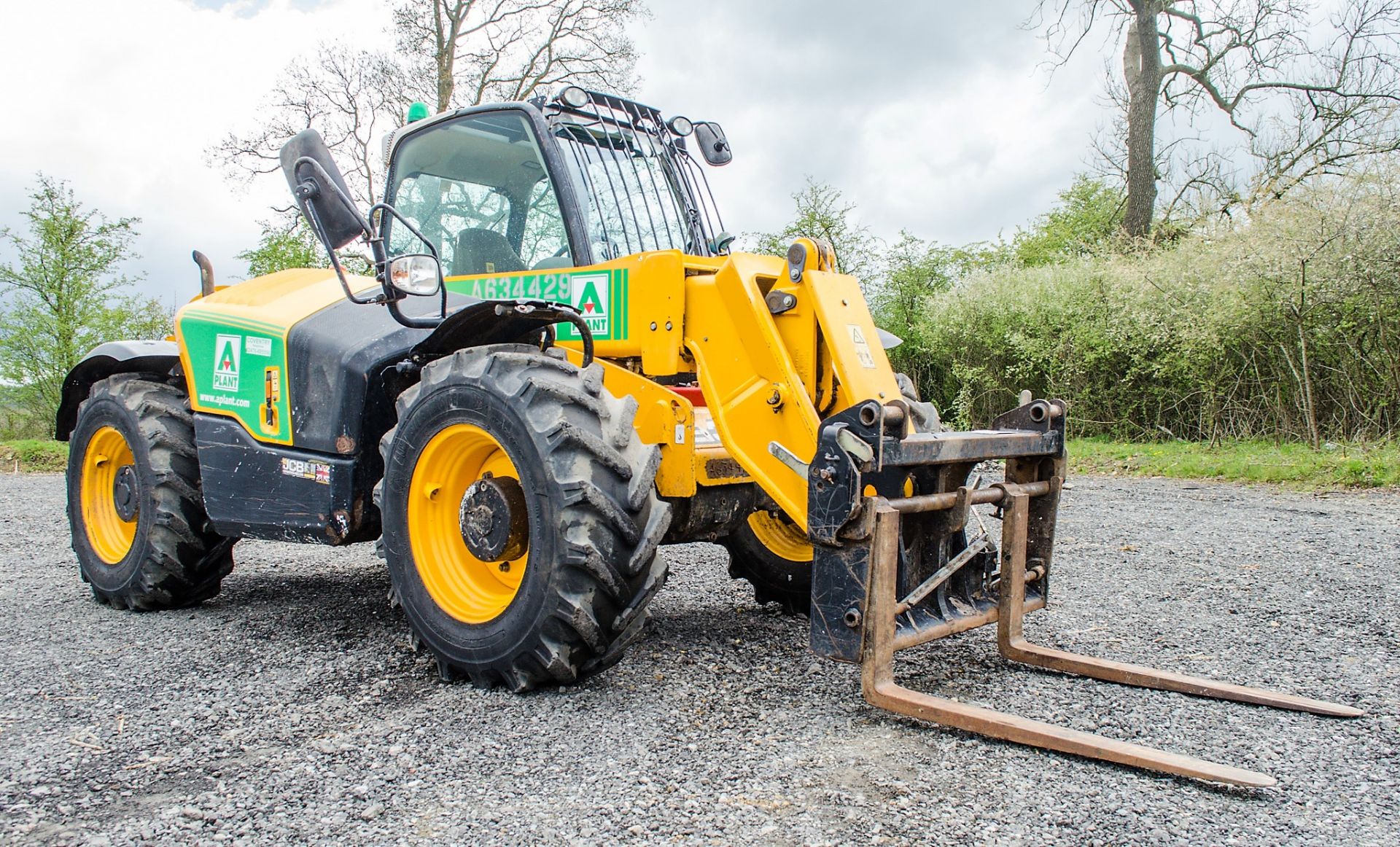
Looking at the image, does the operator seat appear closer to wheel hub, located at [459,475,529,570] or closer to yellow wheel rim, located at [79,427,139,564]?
wheel hub, located at [459,475,529,570]

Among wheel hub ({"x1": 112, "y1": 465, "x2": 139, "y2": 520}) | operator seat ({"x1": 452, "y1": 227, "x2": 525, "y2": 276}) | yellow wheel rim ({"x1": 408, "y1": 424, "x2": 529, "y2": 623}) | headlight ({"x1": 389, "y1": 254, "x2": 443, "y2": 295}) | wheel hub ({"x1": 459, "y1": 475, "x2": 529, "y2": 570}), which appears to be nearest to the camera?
wheel hub ({"x1": 459, "y1": 475, "x2": 529, "y2": 570})

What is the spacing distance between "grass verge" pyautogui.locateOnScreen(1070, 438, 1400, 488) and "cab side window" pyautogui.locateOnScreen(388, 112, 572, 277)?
346 inches

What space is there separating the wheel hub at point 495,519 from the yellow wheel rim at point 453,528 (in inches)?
3.8

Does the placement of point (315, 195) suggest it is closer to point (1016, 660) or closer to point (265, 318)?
point (265, 318)

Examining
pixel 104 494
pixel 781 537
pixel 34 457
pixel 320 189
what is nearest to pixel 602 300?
A: pixel 320 189

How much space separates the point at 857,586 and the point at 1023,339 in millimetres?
13238

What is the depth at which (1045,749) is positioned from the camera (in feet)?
9.74

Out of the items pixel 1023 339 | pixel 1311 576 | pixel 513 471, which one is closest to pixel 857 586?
Result: pixel 513 471

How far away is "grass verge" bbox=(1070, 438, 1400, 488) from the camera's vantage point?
9766 millimetres

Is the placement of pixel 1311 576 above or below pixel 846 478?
below

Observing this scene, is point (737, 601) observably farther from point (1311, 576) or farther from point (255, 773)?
point (1311, 576)

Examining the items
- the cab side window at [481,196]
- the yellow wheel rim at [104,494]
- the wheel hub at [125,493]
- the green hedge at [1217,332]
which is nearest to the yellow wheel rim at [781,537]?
the cab side window at [481,196]

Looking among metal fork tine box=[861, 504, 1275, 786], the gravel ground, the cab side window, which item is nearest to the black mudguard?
the gravel ground

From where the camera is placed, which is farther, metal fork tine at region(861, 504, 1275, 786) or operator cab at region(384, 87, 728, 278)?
operator cab at region(384, 87, 728, 278)
